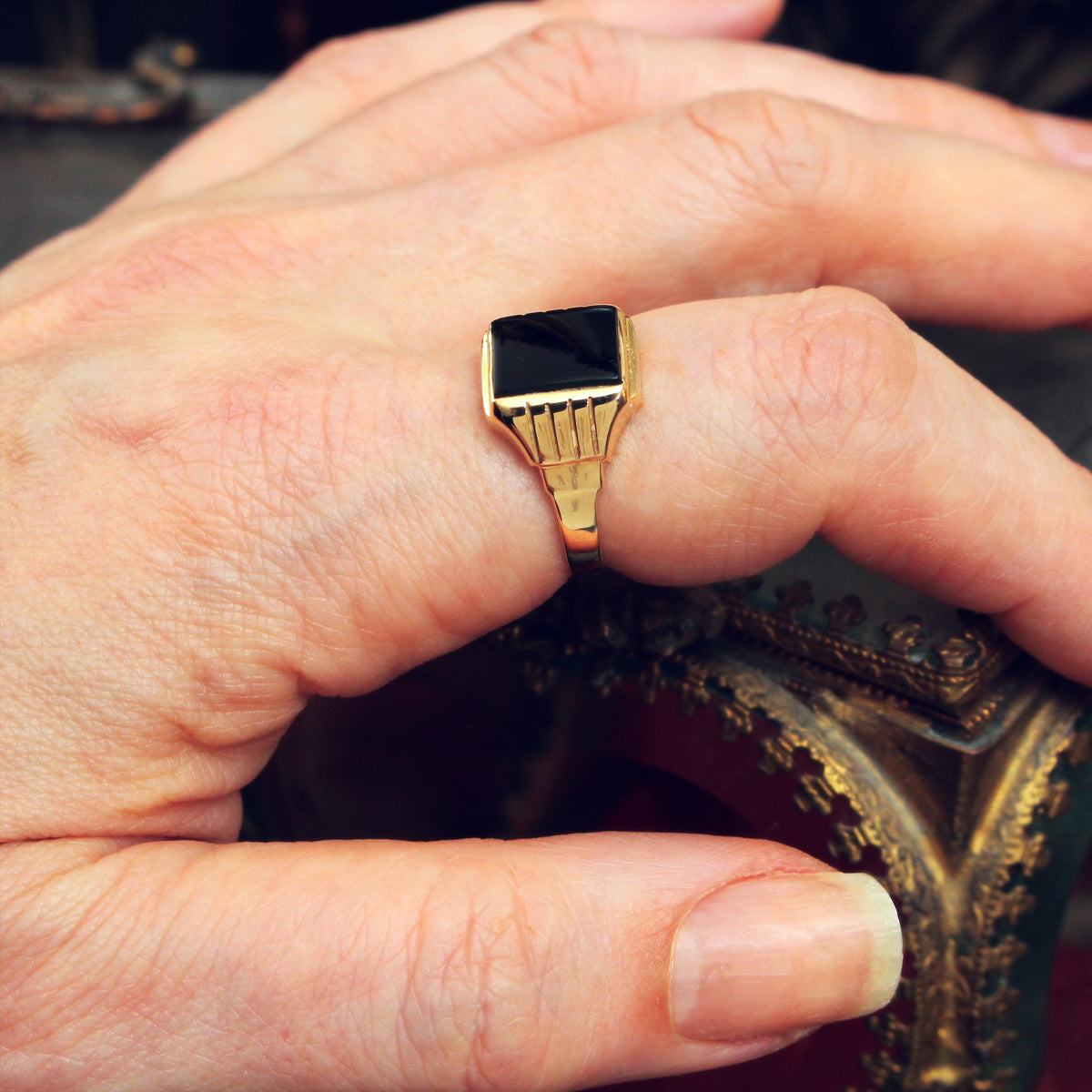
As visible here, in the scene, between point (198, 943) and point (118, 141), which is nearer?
point (198, 943)

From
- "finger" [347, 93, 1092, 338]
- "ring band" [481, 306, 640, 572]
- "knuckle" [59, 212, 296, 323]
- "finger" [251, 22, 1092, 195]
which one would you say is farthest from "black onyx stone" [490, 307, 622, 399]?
"finger" [251, 22, 1092, 195]

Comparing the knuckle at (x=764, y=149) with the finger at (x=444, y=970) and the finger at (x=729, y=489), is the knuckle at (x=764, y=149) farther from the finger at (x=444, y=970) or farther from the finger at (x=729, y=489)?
the finger at (x=444, y=970)

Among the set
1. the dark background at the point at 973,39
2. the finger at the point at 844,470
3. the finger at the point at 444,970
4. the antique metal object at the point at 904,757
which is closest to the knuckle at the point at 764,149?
the finger at the point at 844,470

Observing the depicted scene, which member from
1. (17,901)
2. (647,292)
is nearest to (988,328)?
(647,292)

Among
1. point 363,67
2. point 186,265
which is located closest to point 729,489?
point 186,265

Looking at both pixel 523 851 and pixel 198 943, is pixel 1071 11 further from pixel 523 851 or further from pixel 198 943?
pixel 198 943

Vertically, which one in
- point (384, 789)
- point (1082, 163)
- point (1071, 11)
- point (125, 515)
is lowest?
point (384, 789)
